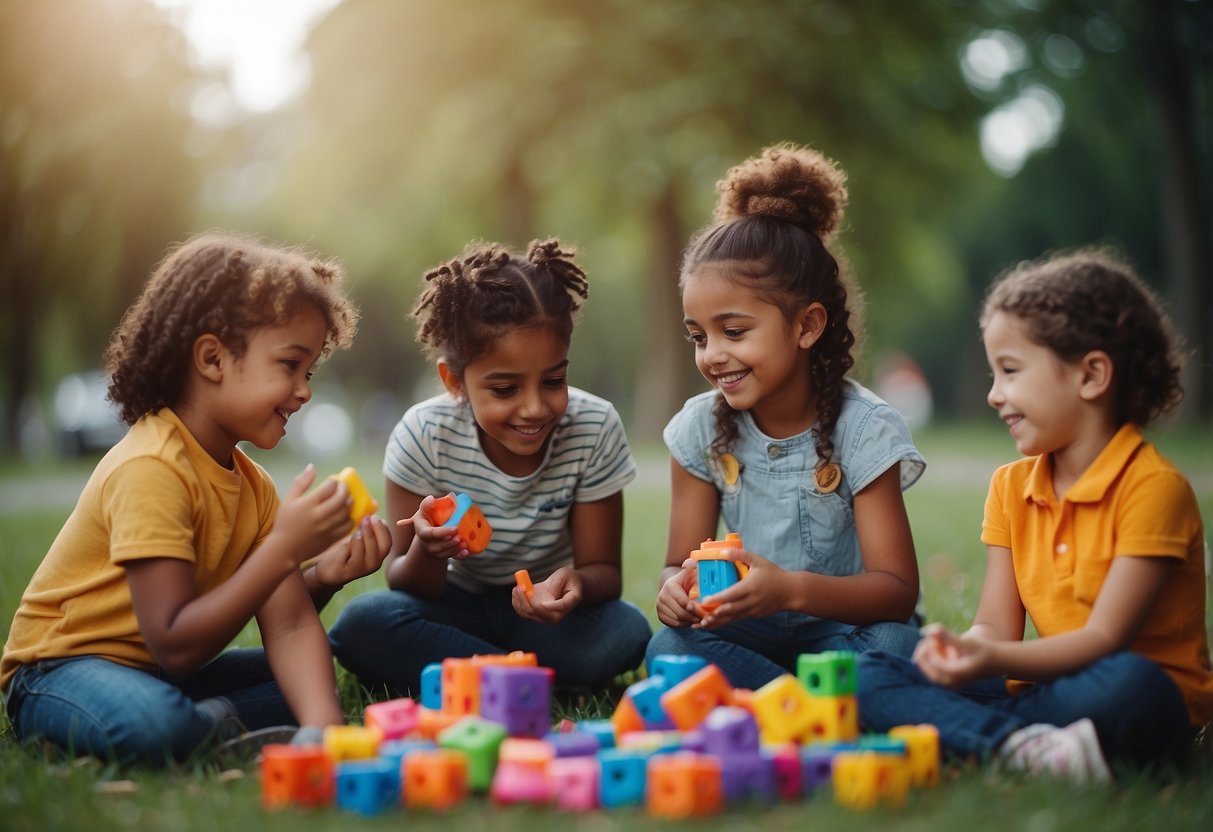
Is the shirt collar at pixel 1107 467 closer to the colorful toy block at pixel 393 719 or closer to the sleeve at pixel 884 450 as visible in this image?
the sleeve at pixel 884 450

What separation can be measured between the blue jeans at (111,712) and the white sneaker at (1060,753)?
1.91 meters

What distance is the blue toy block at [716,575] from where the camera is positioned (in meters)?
3.00

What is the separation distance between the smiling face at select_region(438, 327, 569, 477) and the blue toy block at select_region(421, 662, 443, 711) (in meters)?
0.87

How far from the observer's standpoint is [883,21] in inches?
589

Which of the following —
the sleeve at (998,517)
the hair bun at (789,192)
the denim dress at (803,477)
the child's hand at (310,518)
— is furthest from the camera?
the hair bun at (789,192)

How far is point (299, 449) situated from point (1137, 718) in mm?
24136

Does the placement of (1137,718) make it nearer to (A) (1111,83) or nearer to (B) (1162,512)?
(B) (1162,512)

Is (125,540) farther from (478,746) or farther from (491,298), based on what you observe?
(491,298)

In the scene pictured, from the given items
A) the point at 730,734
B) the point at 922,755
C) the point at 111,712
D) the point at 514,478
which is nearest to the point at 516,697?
the point at 730,734

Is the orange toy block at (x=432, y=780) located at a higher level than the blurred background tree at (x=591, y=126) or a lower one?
lower

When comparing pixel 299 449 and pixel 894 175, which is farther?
pixel 299 449

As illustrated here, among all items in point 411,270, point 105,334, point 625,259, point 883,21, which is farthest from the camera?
point 625,259

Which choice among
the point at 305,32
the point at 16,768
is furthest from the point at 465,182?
the point at 16,768

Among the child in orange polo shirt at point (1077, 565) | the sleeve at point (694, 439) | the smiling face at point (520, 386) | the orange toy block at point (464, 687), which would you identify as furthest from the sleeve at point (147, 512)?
the child in orange polo shirt at point (1077, 565)
